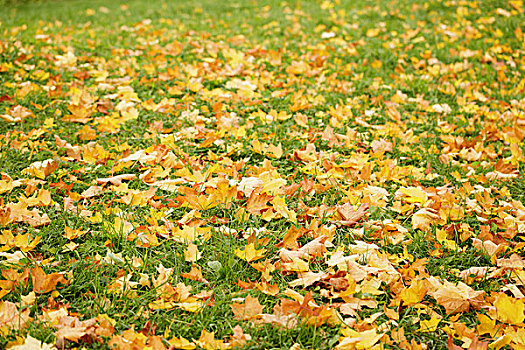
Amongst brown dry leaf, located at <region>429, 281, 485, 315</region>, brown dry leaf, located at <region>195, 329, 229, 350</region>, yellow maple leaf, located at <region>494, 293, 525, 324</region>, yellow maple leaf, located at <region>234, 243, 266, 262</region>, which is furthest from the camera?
yellow maple leaf, located at <region>234, 243, 266, 262</region>

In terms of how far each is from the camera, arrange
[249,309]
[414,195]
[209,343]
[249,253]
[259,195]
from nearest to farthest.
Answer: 1. [209,343]
2. [249,309]
3. [249,253]
4. [259,195]
5. [414,195]

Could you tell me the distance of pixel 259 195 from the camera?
2.26 m

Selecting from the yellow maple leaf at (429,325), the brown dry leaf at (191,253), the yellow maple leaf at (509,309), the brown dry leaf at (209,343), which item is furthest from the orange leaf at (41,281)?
the yellow maple leaf at (509,309)

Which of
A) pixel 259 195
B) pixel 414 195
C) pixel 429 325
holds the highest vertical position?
pixel 259 195

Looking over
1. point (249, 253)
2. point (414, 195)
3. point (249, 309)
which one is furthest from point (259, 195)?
point (414, 195)

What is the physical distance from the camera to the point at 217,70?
4184 millimetres

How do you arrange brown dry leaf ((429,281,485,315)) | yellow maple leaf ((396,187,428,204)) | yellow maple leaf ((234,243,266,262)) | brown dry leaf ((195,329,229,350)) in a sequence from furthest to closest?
yellow maple leaf ((396,187,428,204)) < yellow maple leaf ((234,243,266,262)) < brown dry leaf ((429,281,485,315)) < brown dry leaf ((195,329,229,350))

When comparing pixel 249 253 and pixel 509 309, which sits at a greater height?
pixel 249 253

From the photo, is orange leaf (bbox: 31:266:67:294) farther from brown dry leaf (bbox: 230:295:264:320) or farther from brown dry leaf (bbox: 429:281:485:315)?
brown dry leaf (bbox: 429:281:485:315)

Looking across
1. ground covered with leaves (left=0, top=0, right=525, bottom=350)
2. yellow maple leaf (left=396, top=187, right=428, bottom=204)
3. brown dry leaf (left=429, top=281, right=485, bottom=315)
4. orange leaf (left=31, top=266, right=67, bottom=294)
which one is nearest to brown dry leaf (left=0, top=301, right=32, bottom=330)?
ground covered with leaves (left=0, top=0, right=525, bottom=350)

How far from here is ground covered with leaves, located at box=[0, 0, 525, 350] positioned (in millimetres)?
1657

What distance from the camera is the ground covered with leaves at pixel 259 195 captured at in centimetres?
166

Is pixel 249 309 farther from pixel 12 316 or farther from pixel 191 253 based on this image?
pixel 12 316

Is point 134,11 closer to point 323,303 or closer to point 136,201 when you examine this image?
point 136,201
